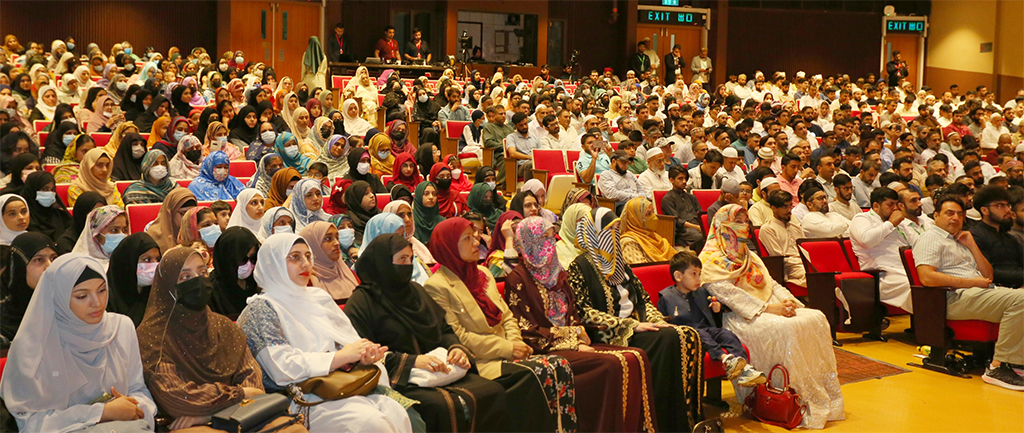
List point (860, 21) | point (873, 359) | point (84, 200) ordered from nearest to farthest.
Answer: point (84, 200) < point (873, 359) < point (860, 21)

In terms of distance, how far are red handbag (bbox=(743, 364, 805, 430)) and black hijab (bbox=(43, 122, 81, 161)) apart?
5703mm

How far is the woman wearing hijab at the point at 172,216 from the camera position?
14.3 feet

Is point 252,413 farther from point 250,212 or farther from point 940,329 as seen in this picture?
point 940,329

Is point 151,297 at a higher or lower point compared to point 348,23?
lower

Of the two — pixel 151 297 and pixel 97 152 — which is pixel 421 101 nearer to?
pixel 97 152

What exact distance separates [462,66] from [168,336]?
14.0 meters

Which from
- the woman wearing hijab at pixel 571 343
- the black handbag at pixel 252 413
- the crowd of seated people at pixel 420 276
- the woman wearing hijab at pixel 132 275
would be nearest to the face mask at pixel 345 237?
the crowd of seated people at pixel 420 276

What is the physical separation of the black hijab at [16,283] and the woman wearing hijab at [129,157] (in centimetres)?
295

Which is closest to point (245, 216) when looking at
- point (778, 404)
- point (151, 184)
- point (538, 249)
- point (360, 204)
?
point (360, 204)

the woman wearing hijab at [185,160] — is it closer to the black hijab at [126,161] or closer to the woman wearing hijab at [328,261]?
the black hijab at [126,161]

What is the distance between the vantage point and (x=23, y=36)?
51.3 ft

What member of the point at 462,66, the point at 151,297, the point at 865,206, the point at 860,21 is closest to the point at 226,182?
the point at 151,297

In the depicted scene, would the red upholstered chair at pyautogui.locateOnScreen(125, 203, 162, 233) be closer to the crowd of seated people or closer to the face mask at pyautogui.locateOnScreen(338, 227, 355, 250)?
the crowd of seated people

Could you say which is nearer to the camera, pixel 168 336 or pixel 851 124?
pixel 168 336
